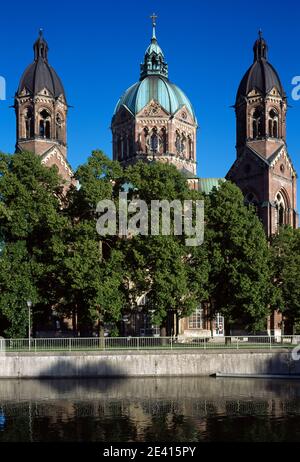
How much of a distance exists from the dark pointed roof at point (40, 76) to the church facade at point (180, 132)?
0.11 m

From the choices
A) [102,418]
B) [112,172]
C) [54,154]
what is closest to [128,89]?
[54,154]

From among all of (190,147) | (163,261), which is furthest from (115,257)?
(190,147)

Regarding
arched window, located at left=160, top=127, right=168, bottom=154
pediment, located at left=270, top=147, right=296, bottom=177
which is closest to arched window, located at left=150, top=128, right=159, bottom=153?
arched window, located at left=160, top=127, right=168, bottom=154

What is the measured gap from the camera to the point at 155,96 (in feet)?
271

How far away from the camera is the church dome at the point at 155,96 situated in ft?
270

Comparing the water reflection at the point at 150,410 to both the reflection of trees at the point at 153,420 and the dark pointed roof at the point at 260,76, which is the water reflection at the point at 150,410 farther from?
the dark pointed roof at the point at 260,76

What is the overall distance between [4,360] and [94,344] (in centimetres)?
675

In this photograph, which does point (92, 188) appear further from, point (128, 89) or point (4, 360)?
point (128, 89)

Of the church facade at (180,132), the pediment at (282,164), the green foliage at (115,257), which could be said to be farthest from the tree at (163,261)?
the pediment at (282,164)

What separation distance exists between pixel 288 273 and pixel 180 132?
31571mm

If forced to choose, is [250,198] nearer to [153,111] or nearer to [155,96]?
[153,111]

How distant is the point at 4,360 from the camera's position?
153 ft

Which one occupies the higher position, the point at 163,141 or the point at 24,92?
the point at 24,92

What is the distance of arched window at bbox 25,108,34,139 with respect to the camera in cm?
7088
